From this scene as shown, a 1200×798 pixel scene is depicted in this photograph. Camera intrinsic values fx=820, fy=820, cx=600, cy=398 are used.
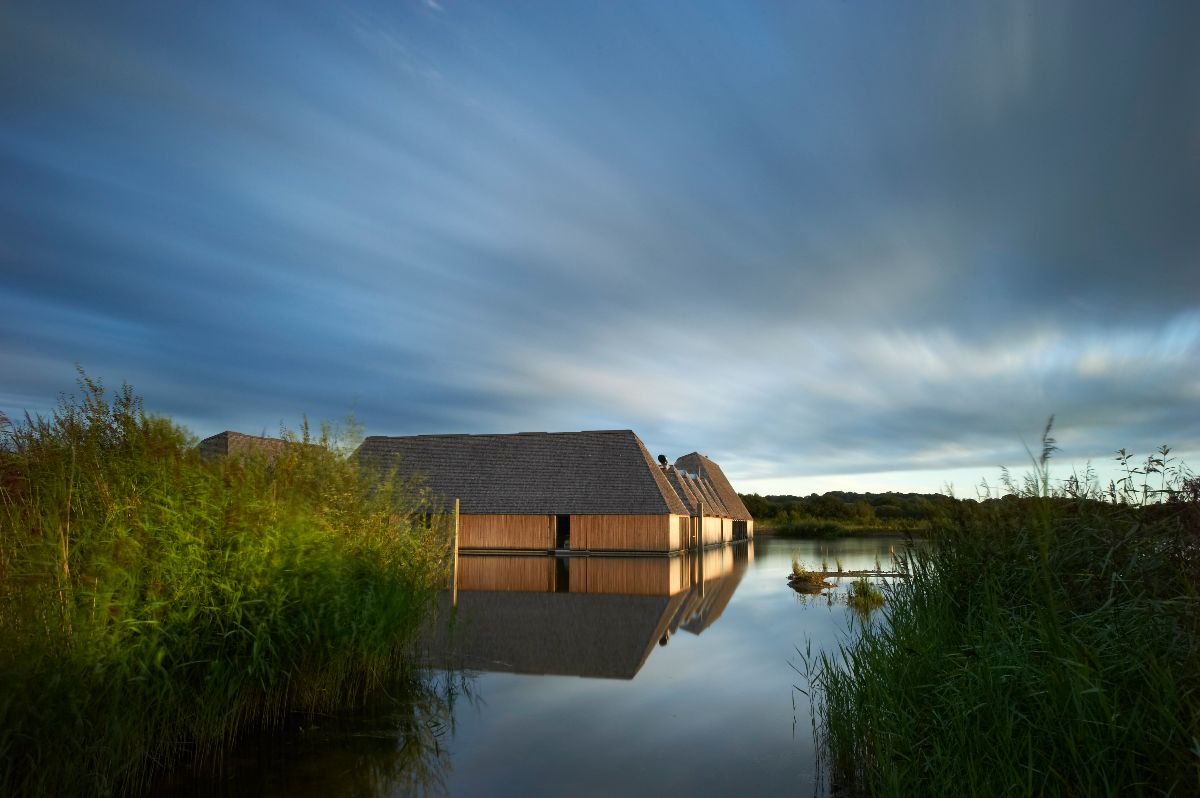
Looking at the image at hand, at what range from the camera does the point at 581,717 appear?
8445 millimetres

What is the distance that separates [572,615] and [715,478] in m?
41.7

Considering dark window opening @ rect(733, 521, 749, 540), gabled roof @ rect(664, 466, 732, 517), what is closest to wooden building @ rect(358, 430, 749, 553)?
gabled roof @ rect(664, 466, 732, 517)

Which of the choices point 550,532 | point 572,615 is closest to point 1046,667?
point 572,615

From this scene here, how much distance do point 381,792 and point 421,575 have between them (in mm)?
4240

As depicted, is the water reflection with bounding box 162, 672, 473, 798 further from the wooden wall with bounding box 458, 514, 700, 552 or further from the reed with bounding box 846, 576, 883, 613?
the wooden wall with bounding box 458, 514, 700, 552

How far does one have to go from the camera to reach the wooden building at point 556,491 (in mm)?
34406

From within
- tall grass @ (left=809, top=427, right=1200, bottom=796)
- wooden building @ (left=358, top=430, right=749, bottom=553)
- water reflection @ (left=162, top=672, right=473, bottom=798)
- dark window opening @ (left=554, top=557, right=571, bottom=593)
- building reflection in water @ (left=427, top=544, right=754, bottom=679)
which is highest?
wooden building @ (left=358, top=430, right=749, bottom=553)

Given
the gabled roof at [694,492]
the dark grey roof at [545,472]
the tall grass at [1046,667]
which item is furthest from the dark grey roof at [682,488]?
the tall grass at [1046,667]

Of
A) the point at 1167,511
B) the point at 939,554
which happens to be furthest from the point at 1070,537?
the point at 939,554

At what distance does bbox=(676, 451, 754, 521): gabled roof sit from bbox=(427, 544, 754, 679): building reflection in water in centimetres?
2506

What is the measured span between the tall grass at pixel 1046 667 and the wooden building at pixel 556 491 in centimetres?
2652

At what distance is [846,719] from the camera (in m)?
6.79

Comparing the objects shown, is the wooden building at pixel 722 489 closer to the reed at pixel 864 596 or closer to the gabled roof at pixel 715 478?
the gabled roof at pixel 715 478

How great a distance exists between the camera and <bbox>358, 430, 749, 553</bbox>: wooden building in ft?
113
